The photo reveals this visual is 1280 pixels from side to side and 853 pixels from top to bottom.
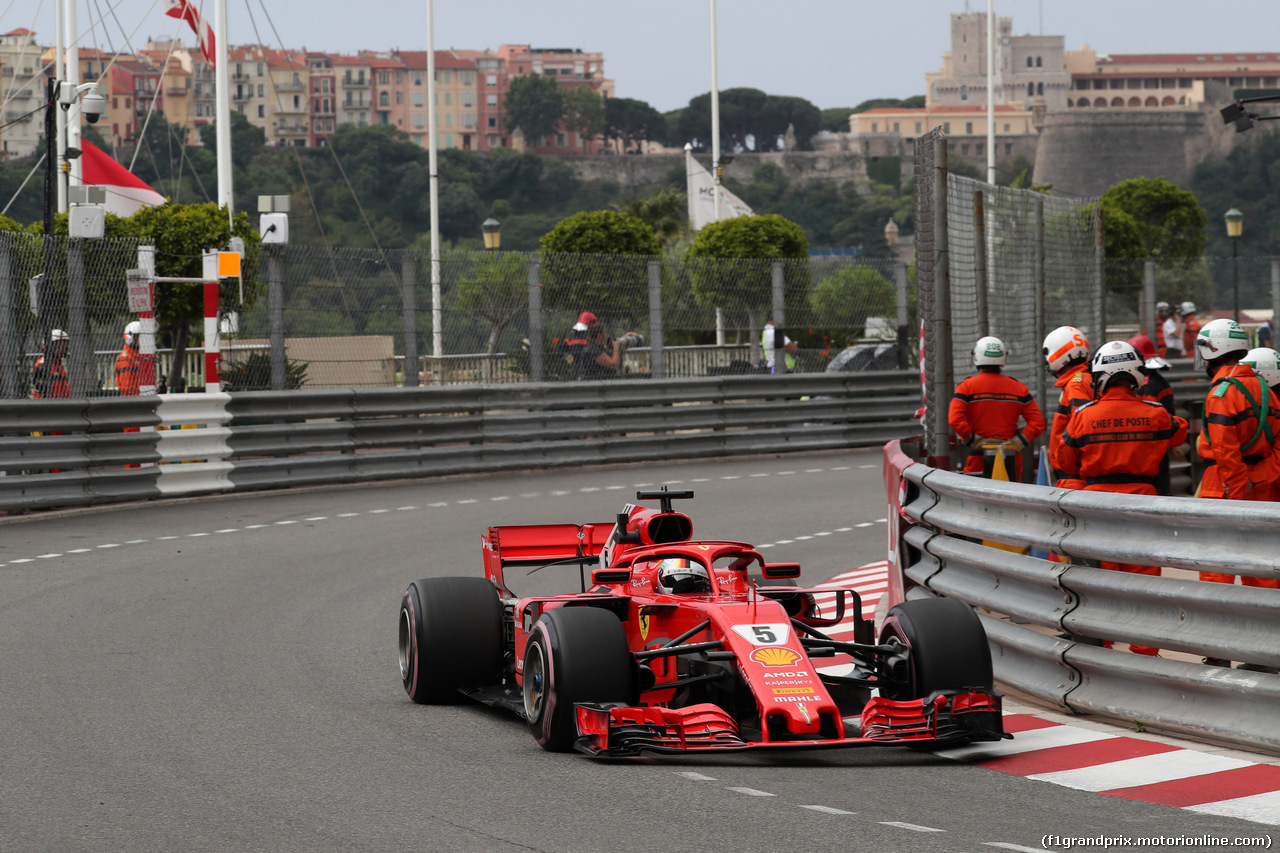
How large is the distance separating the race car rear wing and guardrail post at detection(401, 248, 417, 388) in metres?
8.98

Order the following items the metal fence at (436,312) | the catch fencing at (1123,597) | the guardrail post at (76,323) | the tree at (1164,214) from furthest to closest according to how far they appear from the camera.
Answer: the tree at (1164,214)
the metal fence at (436,312)
the guardrail post at (76,323)
the catch fencing at (1123,597)

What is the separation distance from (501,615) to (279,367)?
32.9ft

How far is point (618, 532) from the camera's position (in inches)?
283

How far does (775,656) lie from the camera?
579 centimetres

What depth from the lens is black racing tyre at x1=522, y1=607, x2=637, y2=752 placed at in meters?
5.78

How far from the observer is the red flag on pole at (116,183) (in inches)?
945

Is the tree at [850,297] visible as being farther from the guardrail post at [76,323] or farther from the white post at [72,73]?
the white post at [72,73]

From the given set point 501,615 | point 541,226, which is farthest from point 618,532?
point 541,226

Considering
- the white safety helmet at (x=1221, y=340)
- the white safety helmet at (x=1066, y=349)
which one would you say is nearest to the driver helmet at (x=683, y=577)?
the white safety helmet at (x=1221, y=340)

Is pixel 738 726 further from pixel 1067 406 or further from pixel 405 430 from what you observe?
A: pixel 405 430

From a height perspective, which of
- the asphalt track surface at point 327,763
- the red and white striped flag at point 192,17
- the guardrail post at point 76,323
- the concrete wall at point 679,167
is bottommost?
the asphalt track surface at point 327,763

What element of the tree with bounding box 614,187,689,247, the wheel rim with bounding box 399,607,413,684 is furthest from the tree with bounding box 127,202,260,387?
the tree with bounding box 614,187,689,247

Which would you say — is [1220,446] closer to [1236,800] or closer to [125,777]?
[1236,800]

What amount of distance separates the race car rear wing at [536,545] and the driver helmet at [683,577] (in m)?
1.36
